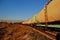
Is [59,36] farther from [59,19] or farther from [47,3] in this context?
[47,3]

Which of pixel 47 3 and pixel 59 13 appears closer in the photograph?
pixel 59 13

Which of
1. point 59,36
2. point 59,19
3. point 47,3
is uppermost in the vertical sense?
point 47,3

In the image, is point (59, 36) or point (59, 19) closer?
point (59, 36)

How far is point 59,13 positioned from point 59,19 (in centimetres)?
59

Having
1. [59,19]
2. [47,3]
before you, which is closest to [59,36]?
[59,19]

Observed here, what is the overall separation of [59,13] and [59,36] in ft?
13.1

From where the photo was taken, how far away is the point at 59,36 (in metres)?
5.61

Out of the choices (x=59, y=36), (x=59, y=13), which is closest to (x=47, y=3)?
(x=59, y=13)

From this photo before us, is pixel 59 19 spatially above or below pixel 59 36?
above

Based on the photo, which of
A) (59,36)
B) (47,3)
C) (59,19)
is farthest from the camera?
(47,3)

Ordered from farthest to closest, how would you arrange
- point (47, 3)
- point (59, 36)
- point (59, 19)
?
1. point (47, 3)
2. point (59, 19)
3. point (59, 36)

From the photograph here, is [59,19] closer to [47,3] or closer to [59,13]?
[59,13]

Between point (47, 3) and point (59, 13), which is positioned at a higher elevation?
point (47, 3)

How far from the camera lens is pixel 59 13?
30.9 feet
